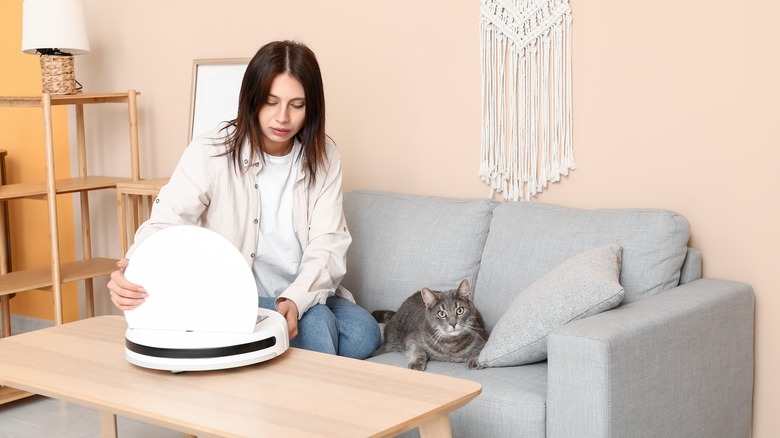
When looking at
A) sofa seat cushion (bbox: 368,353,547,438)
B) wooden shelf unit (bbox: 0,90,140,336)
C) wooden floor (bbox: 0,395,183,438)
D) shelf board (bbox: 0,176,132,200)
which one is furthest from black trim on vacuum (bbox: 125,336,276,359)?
shelf board (bbox: 0,176,132,200)

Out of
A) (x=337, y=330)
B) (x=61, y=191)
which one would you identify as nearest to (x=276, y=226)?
(x=337, y=330)

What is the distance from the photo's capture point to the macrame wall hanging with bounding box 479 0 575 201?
2.65m

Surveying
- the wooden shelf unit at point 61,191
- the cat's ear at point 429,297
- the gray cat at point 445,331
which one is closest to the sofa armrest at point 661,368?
the gray cat at point 445,331

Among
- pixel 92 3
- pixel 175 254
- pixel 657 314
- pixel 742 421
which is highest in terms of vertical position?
pixel 92 3

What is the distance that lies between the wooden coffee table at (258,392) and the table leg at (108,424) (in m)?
0.50

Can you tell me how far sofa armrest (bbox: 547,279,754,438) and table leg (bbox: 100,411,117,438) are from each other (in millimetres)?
1129

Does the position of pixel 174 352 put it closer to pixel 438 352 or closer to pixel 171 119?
pixel 438 352

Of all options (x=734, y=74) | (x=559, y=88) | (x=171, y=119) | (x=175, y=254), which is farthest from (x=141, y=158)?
(x=734, y=74)

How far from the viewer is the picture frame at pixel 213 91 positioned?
3.37 meters

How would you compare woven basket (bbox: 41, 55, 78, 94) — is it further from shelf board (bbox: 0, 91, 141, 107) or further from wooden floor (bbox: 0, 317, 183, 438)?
wooden floor (bbox: 0, 317, 183, 438)

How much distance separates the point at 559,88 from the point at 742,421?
3.51 feet

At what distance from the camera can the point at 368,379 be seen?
1.61m

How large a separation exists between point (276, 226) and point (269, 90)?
408 millimetres

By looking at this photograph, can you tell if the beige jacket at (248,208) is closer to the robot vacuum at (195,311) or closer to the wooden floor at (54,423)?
the robot vacuum at (195,311)
